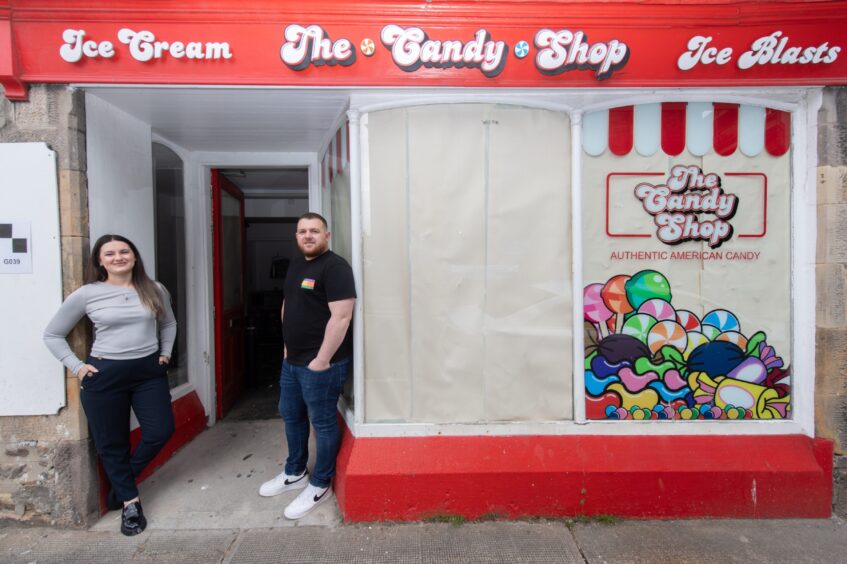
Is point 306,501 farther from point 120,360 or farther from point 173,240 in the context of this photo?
point 173,240

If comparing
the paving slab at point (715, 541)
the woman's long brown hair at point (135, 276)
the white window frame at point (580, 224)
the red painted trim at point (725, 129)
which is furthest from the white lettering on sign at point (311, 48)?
the paving slab at point (715, 541)

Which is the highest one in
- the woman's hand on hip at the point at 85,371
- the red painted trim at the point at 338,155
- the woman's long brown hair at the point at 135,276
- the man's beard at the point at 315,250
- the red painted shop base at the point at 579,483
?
the red painted trim at the point at 338,155

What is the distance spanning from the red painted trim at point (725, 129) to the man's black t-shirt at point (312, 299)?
2654mm

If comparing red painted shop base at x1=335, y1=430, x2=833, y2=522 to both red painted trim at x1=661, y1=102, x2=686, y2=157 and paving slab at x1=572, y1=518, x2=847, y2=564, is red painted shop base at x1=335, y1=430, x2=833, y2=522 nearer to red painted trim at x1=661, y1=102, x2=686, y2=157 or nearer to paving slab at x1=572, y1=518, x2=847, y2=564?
paving slab at x1=572, y1=518, x2=847, y2=564

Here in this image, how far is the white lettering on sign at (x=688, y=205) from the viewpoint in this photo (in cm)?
307

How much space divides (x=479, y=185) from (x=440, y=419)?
64.1 inches

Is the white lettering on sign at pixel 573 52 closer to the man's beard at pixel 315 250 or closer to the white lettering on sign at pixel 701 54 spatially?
the white lettering on sign at pixel 701 54

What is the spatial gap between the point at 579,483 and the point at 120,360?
302cm

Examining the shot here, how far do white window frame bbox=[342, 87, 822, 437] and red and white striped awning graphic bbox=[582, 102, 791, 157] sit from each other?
56 mm

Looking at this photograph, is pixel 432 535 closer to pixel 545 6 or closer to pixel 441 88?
pixel 441 88

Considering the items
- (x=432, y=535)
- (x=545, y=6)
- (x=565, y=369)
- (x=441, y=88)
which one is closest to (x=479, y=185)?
(x=441, y=88)

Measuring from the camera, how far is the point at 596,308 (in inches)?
122

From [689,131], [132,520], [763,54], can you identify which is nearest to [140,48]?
[132,520]

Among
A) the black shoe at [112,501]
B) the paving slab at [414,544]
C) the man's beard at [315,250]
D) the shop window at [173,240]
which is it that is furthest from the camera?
the shop window at [173,240]
